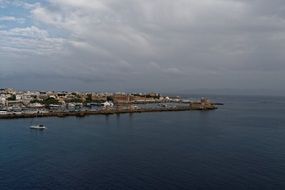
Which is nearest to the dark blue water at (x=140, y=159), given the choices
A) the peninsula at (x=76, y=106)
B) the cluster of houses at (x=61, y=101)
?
the peninsula at (x=76, y=106)

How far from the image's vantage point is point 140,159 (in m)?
21.7

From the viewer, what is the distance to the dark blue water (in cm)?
1712

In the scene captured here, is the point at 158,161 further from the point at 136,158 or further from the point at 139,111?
the point at 139,111

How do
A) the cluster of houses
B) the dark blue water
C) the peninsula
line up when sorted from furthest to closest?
1. the cluster of houses
2. the peninsula
3. the dark blue water

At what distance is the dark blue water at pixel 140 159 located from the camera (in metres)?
17.1

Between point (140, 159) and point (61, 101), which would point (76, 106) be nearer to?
point (61, 101)

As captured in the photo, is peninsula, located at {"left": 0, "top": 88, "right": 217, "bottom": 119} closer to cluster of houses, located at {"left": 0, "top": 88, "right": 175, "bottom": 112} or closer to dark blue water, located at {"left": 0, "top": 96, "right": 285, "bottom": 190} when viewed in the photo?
cluster of houses, located at {"left": 0, "top": 88, "right": 175, "bottom": 112}

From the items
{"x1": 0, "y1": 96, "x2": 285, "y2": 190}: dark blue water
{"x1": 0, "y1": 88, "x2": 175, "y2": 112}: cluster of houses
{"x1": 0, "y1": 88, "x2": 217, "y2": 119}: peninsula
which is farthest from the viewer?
{"x1": 0, "y1": 88, "x2": 175, "y2": 112}: cluster of houses

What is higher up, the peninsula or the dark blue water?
the peninsula

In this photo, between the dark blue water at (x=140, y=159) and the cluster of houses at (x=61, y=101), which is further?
the cluster of houses at (x=61, y=101)

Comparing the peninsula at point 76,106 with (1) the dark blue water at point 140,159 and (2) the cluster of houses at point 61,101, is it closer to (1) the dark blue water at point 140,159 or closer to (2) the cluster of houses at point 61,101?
(2) the cluster of houses at point 61,101


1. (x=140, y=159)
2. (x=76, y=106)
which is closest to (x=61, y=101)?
(x=76, y=106)

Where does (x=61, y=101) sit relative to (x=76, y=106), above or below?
above

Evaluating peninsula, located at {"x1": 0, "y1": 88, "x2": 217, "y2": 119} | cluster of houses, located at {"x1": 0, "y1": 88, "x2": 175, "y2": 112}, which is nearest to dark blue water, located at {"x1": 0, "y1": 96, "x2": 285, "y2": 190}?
peninsula, located at {"x1": 0, "y1": 88, "x2": 217, "y2": 119}
